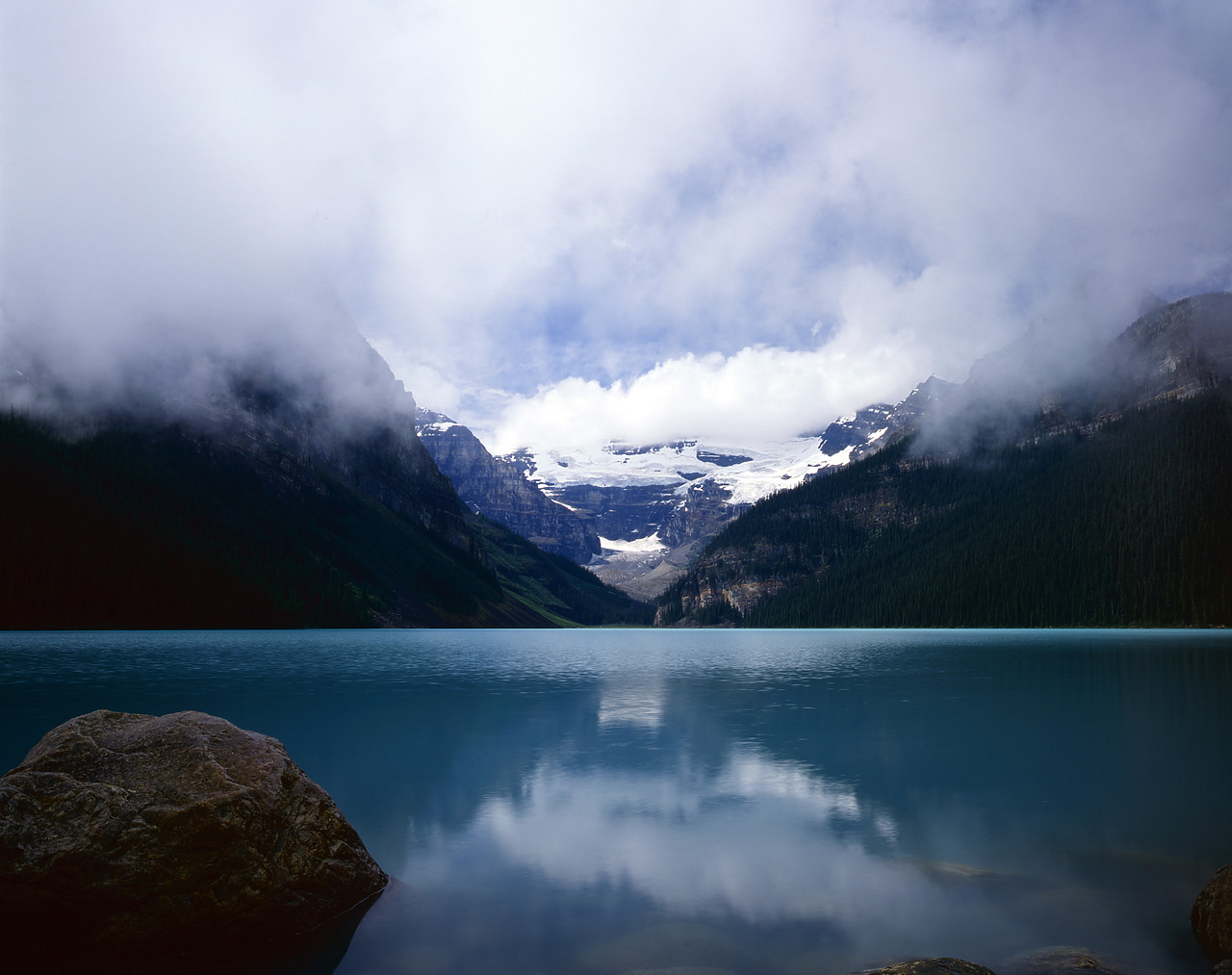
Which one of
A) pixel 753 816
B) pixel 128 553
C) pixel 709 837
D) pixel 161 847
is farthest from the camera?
pixel 128 553

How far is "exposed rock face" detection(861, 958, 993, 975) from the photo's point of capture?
9477 millimetres

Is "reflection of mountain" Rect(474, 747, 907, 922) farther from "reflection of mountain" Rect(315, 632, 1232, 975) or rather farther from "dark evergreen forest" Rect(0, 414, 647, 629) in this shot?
"dark evergreen forest" Rect(0, 414, 647, 629)

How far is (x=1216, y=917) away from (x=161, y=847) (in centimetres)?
1748

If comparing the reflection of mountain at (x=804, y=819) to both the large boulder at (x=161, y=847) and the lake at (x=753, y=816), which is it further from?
the large boulder at (x=161, y=847)

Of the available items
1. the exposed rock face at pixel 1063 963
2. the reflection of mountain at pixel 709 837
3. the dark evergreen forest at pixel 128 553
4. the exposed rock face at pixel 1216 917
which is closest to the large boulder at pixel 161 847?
the reflection of mountain at pixel 709 837

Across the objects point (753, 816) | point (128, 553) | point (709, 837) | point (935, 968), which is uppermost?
point (128, 553)

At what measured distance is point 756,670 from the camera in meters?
67.4

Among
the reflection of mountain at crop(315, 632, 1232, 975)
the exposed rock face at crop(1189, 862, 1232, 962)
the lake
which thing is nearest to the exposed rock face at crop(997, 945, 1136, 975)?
the lake

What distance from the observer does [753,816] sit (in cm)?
1972

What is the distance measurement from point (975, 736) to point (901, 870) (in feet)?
61.7

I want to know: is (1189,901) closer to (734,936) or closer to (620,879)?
(734,936)

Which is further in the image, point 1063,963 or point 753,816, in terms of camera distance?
point 753,816

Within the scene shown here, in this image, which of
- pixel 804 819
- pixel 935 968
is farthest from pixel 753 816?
pixel 935 968

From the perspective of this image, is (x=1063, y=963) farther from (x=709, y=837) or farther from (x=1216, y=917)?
(x=709, y=837)
